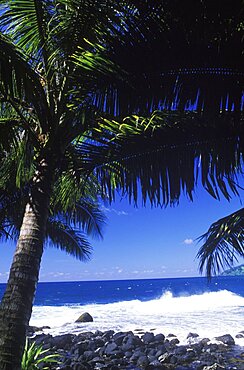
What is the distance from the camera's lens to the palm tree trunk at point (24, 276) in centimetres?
332

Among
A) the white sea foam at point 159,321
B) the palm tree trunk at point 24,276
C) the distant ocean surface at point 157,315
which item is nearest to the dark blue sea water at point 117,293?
the distant ocean surface at point 157,315

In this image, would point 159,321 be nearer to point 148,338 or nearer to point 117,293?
point 148,338

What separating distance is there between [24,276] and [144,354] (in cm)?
718

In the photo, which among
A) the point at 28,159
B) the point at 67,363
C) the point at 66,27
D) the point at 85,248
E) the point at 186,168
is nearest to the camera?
the point at 186,168

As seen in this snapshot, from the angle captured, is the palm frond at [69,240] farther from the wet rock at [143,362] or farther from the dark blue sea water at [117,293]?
the dark blue sea water at [117,293]

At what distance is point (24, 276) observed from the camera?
141 inches

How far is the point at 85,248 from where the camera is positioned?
561 inches

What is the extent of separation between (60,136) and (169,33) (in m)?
2.05

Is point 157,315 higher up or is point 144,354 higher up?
point 144,354

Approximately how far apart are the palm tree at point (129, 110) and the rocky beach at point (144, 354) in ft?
18.8

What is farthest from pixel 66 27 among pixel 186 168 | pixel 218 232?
pixel 218 232

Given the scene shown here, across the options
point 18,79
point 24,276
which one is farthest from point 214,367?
point 18,79

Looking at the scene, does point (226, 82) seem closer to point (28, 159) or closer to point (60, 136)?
point (60, 136)

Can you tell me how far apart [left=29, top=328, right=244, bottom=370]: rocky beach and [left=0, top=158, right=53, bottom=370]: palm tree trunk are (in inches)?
219
